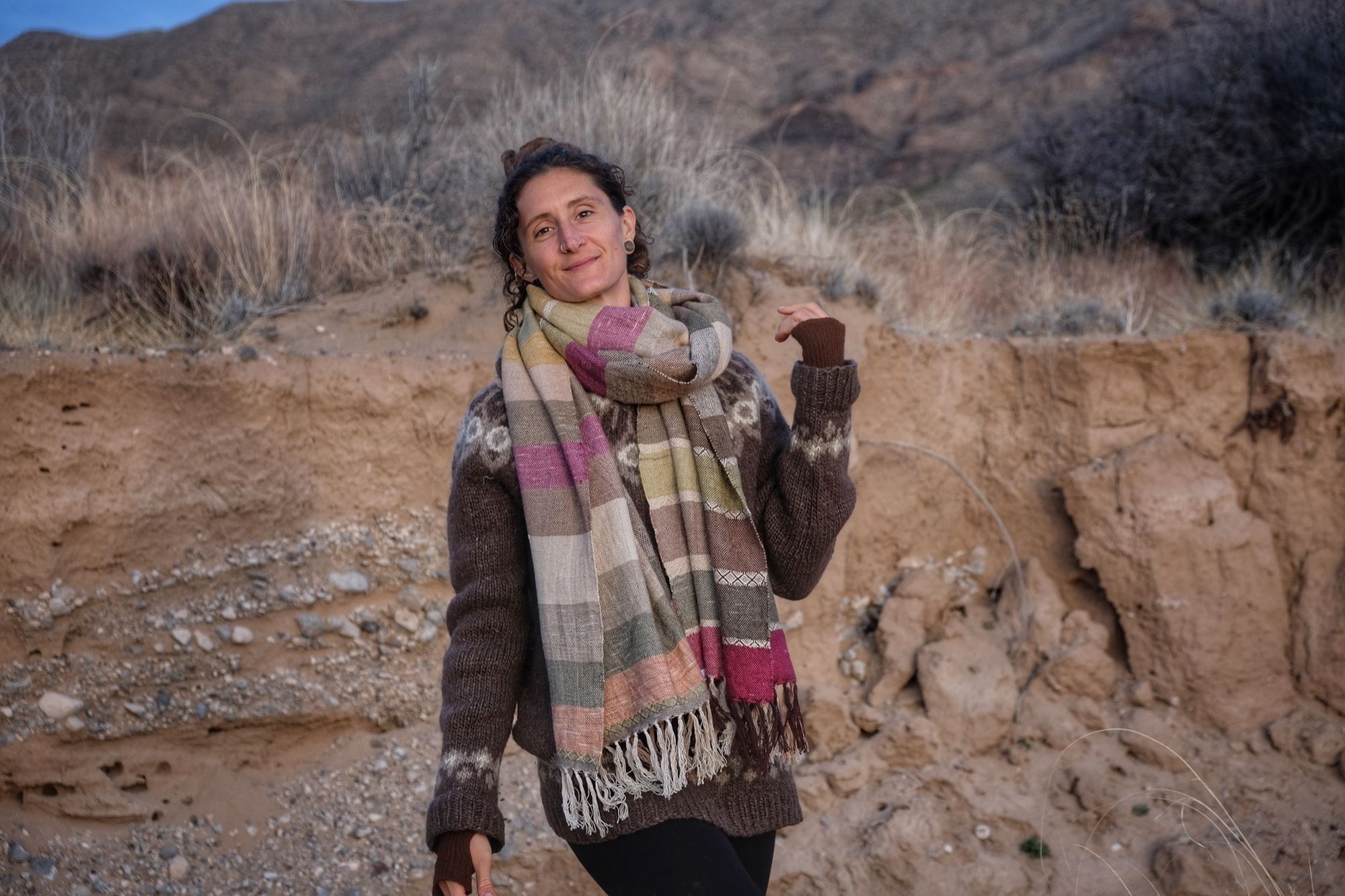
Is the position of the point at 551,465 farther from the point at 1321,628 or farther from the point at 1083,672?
the point at 1321,628

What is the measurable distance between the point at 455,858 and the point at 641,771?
0.38 meters

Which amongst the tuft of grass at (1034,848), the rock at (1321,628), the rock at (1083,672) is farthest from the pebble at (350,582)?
the rock at (1321,628)

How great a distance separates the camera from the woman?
1.99 m

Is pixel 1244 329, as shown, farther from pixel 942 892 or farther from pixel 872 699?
pixel 942 892

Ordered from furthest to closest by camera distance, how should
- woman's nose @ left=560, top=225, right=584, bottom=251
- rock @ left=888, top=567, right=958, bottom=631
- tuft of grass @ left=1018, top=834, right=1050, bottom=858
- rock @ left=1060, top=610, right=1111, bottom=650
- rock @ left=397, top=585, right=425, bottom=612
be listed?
rock @ left=888, top=567, right=958, bottom=631
rock @ left=1060, top=610, right=1111, bottom=650
rock @ left=397, top=585, right=425, bottom=612
tuft of grass @ left=1018, top=834, right=1050, bottom=858
woman's nose @ left=560, top=225, right=584, bottom=251

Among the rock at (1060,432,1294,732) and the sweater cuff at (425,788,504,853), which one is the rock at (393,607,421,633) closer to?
the sweater cuff at (425,788,504,853)

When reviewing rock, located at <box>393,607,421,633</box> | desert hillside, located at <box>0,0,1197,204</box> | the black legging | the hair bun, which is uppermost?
desert hillside, located at <box>0,0,1197,204</box>

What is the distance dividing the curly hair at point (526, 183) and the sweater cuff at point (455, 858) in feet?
3.63

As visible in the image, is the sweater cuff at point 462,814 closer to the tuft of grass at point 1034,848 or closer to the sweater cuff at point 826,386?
the sweater cuff at point 826,386

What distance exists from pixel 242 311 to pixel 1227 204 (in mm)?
6818

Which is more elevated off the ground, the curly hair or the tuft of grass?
the curly hair

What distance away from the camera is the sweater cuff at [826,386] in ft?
6.80

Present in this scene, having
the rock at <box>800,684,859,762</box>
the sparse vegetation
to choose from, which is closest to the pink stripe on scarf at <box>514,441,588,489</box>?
the rock at <box>800,684,859,762</box>

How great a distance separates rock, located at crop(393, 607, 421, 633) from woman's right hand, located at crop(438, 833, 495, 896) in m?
2.69
